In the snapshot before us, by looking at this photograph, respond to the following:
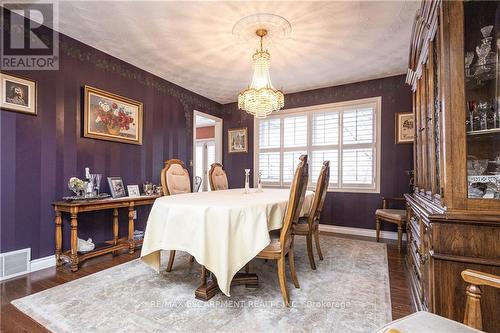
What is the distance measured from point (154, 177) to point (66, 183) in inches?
49.9

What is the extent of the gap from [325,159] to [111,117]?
347 cm

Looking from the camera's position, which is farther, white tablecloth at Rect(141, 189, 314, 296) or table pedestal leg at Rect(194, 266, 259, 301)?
table pedestal leg at Rect(194, 266, 259, 301)

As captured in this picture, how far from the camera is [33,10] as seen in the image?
7.91ft

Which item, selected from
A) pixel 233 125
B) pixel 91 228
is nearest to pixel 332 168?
pixel 233 125

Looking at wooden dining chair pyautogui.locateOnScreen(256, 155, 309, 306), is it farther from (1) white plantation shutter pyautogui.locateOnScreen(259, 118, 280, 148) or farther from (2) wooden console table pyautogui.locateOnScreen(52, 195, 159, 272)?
(1) white plantation shutter pyautogui.locateOnScreen(259, 118, 280, 148)

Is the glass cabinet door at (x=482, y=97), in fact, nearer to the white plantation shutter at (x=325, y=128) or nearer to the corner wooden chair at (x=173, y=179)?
the corner wooden chair at (x=173, y=179)

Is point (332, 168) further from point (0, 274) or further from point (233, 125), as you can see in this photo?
point (0, 274)

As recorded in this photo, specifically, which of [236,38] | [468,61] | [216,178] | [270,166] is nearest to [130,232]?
[216,178]

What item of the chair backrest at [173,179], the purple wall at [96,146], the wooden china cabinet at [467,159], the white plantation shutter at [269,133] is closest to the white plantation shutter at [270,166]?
the white plantation shutter at [269,133]

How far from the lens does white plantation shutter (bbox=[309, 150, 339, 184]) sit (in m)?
4.38

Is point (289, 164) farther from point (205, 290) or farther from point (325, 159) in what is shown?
point (205, 290)

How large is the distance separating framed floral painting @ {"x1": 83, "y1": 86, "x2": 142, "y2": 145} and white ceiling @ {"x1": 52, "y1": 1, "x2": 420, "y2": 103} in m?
0.59

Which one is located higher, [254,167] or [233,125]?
[233,125]

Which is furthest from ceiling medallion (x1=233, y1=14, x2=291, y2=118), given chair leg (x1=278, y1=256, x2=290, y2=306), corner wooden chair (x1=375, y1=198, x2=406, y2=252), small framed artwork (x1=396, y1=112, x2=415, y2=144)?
small framed artwork (x1=396, y1=112, x2=415, y2=144)
